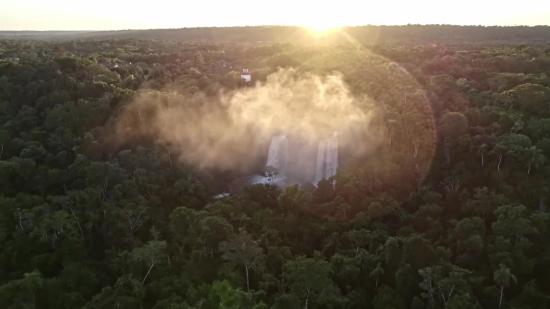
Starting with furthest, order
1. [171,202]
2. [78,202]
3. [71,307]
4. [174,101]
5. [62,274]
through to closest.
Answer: [174,101]
[171,202]
[78,202]
[62,274]
[71,307]

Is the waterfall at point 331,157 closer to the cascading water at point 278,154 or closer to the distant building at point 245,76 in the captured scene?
the cascading water at point 278,154

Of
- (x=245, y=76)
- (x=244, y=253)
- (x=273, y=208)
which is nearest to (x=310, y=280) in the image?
(x=244, y=253)

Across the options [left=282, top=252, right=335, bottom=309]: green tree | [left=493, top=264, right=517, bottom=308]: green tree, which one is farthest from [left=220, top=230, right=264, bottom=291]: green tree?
[left=493, top=264, right=517, bottom=308]: green tree

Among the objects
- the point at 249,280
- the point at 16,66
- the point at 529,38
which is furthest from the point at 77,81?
the point at 529,38

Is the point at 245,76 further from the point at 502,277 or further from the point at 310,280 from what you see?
the point at 502,277

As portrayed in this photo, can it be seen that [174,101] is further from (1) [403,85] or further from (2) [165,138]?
(1) [403,85]
